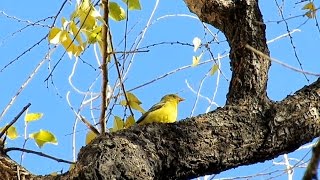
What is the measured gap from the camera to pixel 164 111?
3.34m

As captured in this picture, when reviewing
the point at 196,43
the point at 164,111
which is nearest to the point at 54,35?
the point at 196,43

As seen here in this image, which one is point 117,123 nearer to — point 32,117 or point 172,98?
point 32,117

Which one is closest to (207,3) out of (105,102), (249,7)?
(249,7)

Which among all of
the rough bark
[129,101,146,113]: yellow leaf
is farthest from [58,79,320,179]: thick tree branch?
[129,101,146,113]: yellow leaf

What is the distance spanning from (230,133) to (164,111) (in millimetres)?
1715

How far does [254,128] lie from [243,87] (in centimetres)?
17

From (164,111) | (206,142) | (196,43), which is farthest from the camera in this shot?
(164,111)

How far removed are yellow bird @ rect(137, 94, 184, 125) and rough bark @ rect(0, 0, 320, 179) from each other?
4.04 ft

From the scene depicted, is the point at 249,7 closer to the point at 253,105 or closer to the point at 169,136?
the point at 253,105

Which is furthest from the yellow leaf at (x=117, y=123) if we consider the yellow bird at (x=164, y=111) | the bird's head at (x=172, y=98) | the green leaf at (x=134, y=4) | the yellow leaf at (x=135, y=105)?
the bird's head at (x=172, y=98)

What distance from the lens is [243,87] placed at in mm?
1771

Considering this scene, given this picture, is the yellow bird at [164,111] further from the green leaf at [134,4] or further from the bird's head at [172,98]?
the green leaf at [134,4]

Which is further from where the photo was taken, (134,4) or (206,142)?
(134,4)

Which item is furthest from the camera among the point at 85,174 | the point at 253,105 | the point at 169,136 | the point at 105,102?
the point at 105,102
